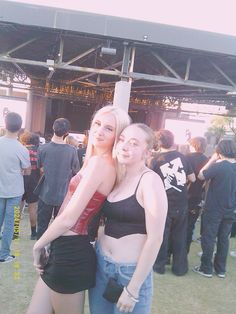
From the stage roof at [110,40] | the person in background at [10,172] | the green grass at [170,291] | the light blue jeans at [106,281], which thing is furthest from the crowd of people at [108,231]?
the stage roof at [110,40]

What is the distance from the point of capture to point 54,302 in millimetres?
1686

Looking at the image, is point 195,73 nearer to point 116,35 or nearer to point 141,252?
point 116,35

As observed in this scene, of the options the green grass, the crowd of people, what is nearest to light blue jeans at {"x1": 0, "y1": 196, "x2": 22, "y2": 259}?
the green grass

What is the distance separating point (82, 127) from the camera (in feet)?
53.9

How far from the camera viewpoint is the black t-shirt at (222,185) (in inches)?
156

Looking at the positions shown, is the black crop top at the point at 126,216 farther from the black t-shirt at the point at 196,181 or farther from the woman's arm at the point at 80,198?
the black t-shirt at the point at 196,181

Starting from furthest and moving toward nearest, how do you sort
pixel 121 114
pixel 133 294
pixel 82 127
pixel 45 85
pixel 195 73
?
pixel 82 127
pixel 45 85
pixel 195 73
pixel 121 114
pixel 133 294

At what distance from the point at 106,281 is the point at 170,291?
7.54 feet

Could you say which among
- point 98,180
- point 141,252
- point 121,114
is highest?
point 121,114

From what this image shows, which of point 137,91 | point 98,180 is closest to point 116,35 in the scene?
point 98,180

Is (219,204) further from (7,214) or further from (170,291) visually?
(7,214)

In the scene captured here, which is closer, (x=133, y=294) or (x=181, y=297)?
(x=133, y=294)

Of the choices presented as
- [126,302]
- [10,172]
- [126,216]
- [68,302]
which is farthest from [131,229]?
[10,172]

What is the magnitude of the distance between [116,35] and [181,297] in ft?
14.5
